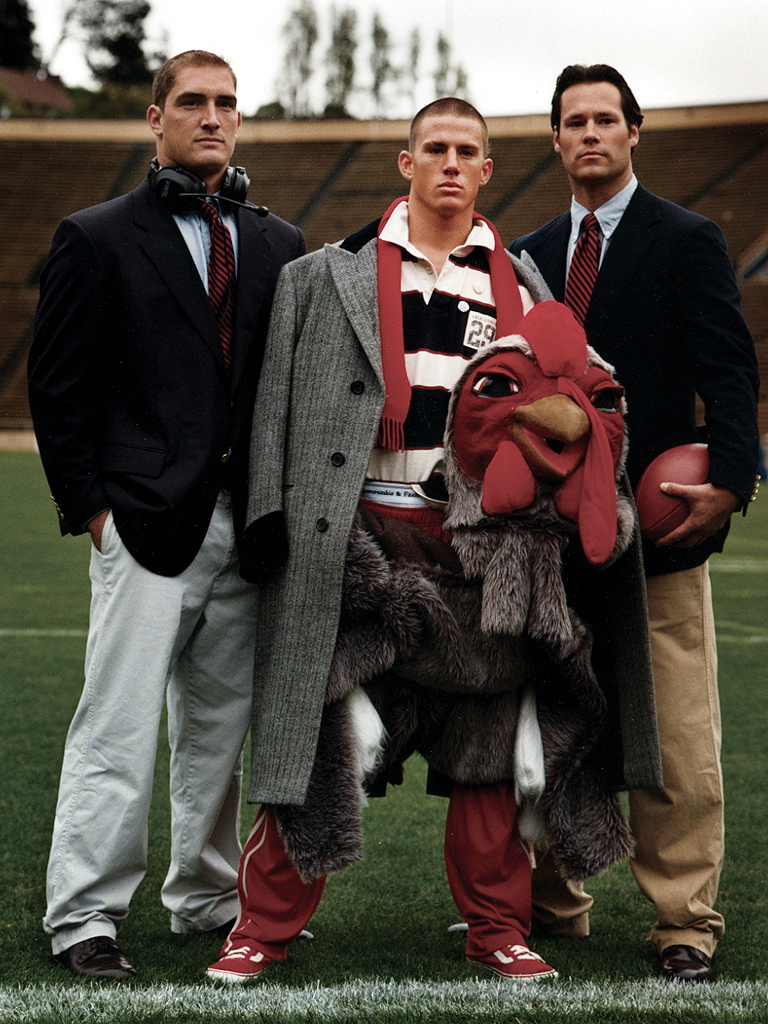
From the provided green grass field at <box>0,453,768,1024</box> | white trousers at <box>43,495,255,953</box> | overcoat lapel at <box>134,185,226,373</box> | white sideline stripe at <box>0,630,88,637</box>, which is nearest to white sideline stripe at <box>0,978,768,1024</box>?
green grass field at <box>0,453,768,1024</box>

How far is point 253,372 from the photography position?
2.98 metres

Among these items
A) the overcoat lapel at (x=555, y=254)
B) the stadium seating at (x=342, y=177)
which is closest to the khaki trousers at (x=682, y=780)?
the overcoat lapel at (x=555, y=254)

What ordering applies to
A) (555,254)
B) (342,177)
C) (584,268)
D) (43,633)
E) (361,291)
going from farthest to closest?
1. (342,177)
2. (43,633)
3. (555,254)
4. (584,268)
5. (361,291)

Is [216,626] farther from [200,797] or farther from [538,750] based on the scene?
[538,750]

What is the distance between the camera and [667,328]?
2.99 metres

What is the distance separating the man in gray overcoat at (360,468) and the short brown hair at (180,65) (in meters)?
0.54

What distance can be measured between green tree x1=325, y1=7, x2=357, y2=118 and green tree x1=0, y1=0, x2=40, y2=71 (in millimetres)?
11990

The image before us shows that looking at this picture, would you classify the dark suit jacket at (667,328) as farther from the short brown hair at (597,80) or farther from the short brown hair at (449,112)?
the short brown hair at (449,112)

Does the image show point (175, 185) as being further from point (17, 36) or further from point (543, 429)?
point (17, 36)

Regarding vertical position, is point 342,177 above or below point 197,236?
above

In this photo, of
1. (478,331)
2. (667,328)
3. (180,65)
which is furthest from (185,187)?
(667,328)

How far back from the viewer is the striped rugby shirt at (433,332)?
2805 millimetres

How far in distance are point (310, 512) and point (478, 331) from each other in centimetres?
56

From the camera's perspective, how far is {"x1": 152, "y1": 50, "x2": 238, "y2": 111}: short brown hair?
302 cm
